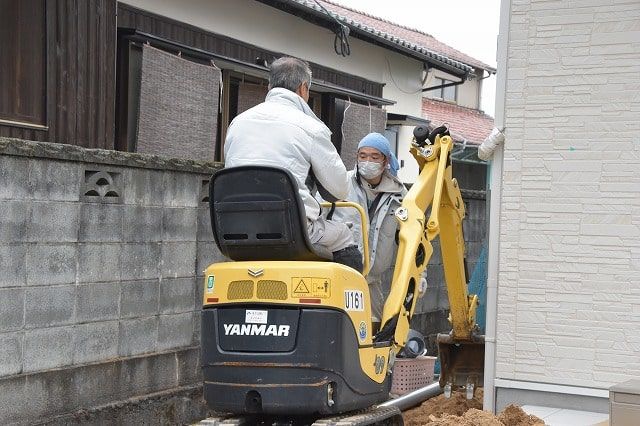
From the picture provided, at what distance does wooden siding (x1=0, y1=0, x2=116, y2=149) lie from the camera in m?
8.65

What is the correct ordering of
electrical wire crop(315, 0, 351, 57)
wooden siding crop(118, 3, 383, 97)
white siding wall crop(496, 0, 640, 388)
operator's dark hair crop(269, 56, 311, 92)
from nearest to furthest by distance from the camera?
1. operator's dark hair crop(269, 56, 311, 92)
2. white siding wall crop(496, 0, 640, 388)
3. wooden siding crop(118, 3, 383, 97)
4. electrical wire crop(315, 0, 351, 57)

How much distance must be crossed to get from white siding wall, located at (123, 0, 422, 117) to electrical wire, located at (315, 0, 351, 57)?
148 mm

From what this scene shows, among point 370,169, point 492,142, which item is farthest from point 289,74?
point 492,142

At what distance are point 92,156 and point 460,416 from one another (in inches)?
129

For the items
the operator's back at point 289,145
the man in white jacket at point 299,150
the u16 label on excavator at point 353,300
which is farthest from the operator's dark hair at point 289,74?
the u16 label on excavator at point 353,300

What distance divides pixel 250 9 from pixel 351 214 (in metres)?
6.27

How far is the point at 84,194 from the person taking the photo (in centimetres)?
708

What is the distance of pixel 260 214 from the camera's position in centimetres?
536

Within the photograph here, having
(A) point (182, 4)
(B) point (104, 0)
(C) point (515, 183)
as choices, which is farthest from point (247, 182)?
(A) point (182, 4)

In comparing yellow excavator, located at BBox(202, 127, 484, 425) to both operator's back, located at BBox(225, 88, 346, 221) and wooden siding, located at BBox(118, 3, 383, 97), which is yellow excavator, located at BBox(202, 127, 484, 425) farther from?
wooden siding, located at BBox(118, 3, 383, 97)

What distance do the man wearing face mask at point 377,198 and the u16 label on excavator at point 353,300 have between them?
0.94 m

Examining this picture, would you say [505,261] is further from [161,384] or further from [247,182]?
[161,384]

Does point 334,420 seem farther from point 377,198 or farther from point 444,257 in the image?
point 444,257

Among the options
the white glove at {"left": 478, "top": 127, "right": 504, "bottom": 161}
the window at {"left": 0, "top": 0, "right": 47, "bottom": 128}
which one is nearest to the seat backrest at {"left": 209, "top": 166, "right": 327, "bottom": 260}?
the white glove at {"left": 478, "top": 127, "right": 504, "bottom": 161}
